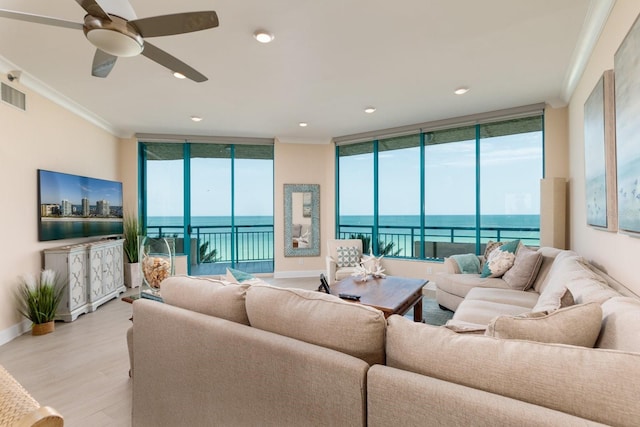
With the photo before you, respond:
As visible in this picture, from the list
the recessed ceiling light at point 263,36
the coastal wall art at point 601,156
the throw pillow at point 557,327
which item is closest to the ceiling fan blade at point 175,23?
the recessed ceiling light at point 263,36

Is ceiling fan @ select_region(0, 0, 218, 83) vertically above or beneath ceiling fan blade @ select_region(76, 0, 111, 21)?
beneath

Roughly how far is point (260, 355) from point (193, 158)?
522 cm

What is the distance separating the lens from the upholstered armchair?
4867mm

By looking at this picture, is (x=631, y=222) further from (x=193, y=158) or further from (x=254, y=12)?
(x=193, y=158)

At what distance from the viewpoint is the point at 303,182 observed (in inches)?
234

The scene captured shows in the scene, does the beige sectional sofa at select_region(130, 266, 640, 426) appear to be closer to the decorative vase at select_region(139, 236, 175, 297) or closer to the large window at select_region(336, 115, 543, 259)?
the decorative vase at select_region(139, 236, 175, 297)

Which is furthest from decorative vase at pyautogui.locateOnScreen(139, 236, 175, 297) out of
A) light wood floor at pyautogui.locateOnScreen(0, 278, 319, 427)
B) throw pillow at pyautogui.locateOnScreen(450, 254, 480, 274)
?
throw pillow at pyautogui.locateOnScreen(450, 254, 480, 274)

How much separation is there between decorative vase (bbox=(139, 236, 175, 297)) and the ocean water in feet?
11.7

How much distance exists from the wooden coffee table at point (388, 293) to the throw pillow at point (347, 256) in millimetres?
1349

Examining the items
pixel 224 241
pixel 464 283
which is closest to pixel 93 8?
pixel 464 283

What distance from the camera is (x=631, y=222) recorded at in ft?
5.56

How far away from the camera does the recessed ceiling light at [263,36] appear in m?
2.38

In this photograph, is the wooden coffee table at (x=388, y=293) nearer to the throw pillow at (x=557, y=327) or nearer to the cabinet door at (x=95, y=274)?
the throw pillow at (x=557, y=327)

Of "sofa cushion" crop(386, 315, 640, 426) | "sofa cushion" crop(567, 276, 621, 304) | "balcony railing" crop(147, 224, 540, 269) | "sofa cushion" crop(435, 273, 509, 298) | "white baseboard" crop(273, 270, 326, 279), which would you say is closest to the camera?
"sofa cushion" crop(386, 315, 640, 426)
